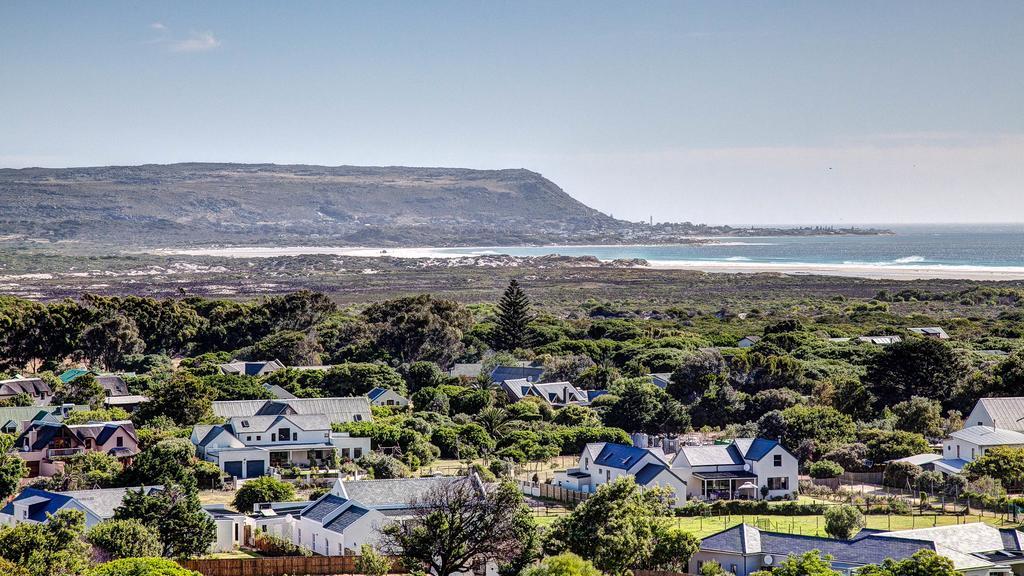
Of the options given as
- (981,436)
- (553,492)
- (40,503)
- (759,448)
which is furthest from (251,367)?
(981,436)

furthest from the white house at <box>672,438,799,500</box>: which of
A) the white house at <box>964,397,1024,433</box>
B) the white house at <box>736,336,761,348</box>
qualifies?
the white house at <box>736,336,761,348</box>

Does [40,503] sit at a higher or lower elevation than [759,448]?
lower

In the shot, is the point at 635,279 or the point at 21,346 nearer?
the point at 21,346

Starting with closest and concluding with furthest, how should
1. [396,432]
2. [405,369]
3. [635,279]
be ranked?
[396,432]
[405,369]
[635,279]

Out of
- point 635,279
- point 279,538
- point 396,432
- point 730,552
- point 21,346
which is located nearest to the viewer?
point 730,552

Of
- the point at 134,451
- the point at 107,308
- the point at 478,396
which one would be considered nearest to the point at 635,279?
the point at 107,308

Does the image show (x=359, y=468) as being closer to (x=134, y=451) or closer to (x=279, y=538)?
(x=134, y=451)

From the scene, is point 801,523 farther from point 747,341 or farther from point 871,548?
point 747,341
